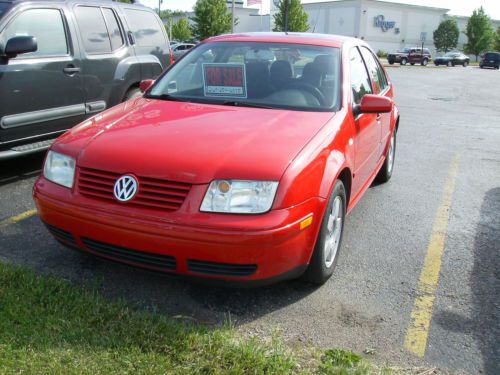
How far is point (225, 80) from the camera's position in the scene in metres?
4.05

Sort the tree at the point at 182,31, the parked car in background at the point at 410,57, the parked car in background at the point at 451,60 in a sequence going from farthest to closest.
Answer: the tree at the point at 182,31 < the parked car in background at the point at 451,60 < the parked car in background at the point at 410,57

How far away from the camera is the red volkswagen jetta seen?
107 inches

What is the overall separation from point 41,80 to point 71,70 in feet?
1.42

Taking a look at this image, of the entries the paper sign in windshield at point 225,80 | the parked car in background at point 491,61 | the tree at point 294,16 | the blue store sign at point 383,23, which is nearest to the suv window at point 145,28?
the paper sign in windshield at point 225,80

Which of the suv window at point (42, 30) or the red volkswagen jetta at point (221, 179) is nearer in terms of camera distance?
the red volkswagen jetta at point (221, 179)

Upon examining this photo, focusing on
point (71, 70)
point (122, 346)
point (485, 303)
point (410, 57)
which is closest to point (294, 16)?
point (410, 57)

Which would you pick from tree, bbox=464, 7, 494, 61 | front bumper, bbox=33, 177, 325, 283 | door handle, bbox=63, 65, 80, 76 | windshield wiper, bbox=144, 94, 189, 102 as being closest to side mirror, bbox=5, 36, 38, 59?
door handle, bbox=63, 65, 80, 76

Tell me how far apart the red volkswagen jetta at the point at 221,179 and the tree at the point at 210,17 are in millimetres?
45013

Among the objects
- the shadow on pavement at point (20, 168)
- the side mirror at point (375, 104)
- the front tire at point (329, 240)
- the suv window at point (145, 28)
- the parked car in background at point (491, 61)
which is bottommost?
the parked car in background at point (491, 61)

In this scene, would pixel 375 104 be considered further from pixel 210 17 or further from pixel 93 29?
pixel 210 17

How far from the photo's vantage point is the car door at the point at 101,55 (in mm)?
5887

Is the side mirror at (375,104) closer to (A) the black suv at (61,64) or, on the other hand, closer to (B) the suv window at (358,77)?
(B) the suv window at (358,77)

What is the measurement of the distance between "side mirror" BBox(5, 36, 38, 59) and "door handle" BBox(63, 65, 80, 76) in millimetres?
672

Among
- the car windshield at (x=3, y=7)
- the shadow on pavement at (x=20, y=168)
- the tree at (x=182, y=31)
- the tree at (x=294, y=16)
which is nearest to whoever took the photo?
the car windshield at (x=3, y=7)
